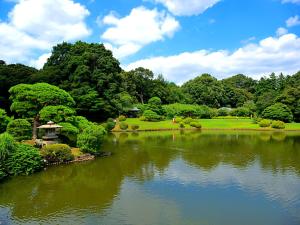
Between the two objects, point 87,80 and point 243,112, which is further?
point 243,112

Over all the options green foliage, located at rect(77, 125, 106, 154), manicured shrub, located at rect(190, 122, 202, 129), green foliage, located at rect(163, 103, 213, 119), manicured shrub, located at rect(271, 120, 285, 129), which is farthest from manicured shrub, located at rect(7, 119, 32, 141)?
manicured shrub, located at rect(271, 120, 285, 129)

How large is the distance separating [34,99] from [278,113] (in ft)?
146

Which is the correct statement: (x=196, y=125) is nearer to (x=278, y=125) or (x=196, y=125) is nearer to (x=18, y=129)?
(x=278, y=125)

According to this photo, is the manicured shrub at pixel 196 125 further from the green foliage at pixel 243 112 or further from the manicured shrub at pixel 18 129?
the manicured shrub at pixel 18 129

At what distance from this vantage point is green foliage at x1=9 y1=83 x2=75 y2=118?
106 feet

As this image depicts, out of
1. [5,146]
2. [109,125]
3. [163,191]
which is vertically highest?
[109,125]

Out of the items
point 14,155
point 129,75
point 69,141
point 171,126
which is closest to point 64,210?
point 14,155

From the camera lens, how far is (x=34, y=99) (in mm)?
32625

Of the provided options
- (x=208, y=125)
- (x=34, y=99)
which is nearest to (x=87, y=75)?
(x=208, y=125)

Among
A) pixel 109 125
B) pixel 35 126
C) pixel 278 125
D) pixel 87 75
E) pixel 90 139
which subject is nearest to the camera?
pixel 90 139

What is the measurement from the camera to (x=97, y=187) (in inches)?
912

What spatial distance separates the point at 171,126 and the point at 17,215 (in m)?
45.2

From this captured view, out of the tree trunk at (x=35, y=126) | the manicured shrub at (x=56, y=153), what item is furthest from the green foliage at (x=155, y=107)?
the manicured shrub at (x=56, y=153)

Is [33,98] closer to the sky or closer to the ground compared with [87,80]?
closer to the ground
